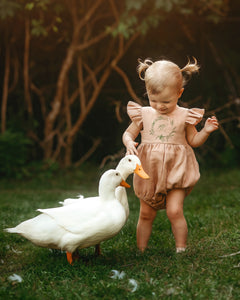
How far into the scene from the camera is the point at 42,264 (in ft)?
9.93

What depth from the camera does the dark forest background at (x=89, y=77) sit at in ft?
26.2

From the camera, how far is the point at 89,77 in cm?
850

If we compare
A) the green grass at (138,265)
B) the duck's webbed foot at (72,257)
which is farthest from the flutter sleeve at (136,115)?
the duck's webbed foot at (72,257)

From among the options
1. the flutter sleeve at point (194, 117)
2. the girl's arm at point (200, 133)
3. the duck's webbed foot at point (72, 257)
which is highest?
the flutter sleeve at point (194, 117)

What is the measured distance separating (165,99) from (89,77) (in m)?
5.62

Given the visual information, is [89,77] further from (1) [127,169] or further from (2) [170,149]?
(1) [127,169]

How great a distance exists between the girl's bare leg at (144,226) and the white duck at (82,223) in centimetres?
41

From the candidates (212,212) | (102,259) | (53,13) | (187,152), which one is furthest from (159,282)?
(53,13)

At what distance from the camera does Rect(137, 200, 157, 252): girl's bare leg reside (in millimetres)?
3322

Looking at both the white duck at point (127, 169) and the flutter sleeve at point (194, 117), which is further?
the flutter sleeve at point (194, 117)

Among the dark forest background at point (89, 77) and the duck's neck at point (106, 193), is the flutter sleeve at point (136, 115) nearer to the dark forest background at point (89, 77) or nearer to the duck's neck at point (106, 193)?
the duck's neck at point (106, 193)

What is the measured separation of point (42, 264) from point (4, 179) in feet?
15.2

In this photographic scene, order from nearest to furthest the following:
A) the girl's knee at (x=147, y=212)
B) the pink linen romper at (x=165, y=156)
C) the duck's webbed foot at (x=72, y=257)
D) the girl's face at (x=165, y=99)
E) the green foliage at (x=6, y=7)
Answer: the duck's webbed foot at (x=72, y=257) < the girl's face at (x=165, y=99) < the pink linen romper at (x=165, y=156) < the girl's knee at (x=147, y=212) < the green foliage at (x=6, y=7)

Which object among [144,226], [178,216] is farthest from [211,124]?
[144,226]
